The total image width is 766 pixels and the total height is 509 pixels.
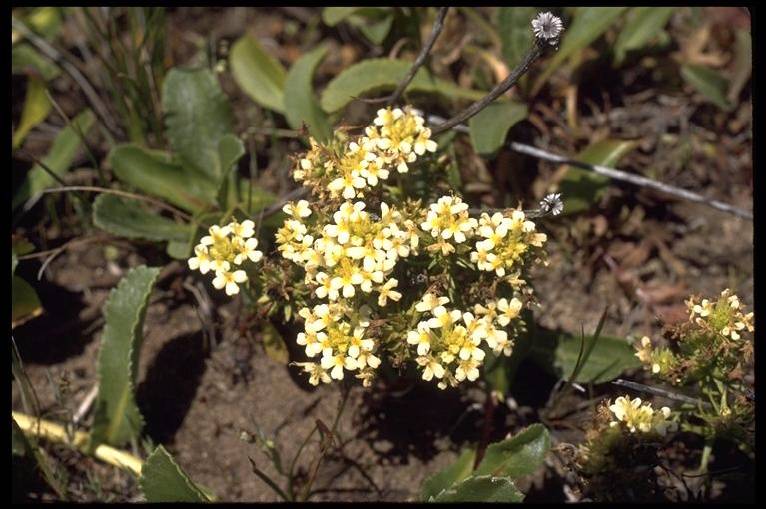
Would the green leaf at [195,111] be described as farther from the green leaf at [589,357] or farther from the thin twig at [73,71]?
the green leaf at [589,357]

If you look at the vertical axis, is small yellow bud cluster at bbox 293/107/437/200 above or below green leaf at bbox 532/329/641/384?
above

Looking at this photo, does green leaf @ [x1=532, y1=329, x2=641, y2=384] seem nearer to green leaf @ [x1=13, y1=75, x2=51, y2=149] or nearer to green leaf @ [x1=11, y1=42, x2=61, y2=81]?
green leaf @ [x1=13, y1=75, x2=51, y2=149]

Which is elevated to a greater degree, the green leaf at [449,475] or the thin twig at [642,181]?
the thin twig at [642,181]

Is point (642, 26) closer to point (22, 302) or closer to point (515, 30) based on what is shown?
point (515, 30)

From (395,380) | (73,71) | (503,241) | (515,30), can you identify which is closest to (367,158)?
(503,241)

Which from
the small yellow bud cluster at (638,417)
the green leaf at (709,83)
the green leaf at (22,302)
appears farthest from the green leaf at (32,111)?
the green leaf at (709,83)

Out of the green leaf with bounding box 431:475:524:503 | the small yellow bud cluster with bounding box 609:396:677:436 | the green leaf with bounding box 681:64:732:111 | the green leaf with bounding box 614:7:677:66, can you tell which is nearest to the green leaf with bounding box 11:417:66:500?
the green leaf with bounding box 431:475:524:503
